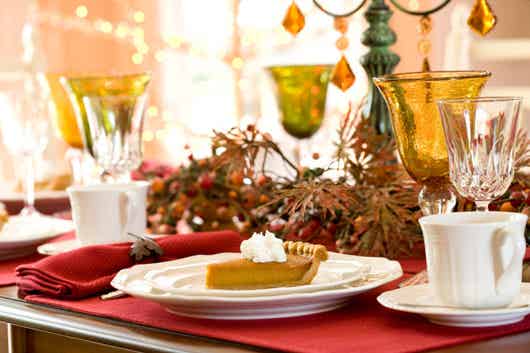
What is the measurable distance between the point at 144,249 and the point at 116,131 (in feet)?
1.16

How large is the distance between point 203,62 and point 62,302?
3.96m

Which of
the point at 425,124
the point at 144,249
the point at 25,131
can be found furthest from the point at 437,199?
the point at 25,131

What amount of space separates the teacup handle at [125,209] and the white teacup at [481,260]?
0.55 m

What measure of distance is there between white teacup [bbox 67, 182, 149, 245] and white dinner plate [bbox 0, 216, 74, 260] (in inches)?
4.1

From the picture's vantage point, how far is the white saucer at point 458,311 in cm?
91

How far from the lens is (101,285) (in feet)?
3.78

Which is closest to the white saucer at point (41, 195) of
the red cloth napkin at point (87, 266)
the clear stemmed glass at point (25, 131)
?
the clear stemmed glass at point (25, 131)

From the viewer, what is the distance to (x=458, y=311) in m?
0.91

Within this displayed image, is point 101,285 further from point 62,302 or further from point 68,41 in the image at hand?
point 68,41

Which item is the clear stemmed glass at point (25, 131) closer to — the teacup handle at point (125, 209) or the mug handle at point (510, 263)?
the teacup handle at point (125, 209)

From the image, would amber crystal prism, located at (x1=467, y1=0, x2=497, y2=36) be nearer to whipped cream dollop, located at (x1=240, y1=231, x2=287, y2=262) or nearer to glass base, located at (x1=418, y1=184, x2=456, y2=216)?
glass base, located at (x1=418, y1=184, x2=456, y2=216)

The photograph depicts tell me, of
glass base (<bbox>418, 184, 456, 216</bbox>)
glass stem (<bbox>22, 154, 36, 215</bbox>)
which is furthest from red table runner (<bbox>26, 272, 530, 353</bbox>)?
glass stem (<bbox>22, 154, 36, 215</bbox>)

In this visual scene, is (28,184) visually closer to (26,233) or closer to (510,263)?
(26,233)

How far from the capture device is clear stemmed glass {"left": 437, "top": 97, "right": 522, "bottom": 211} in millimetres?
1034
